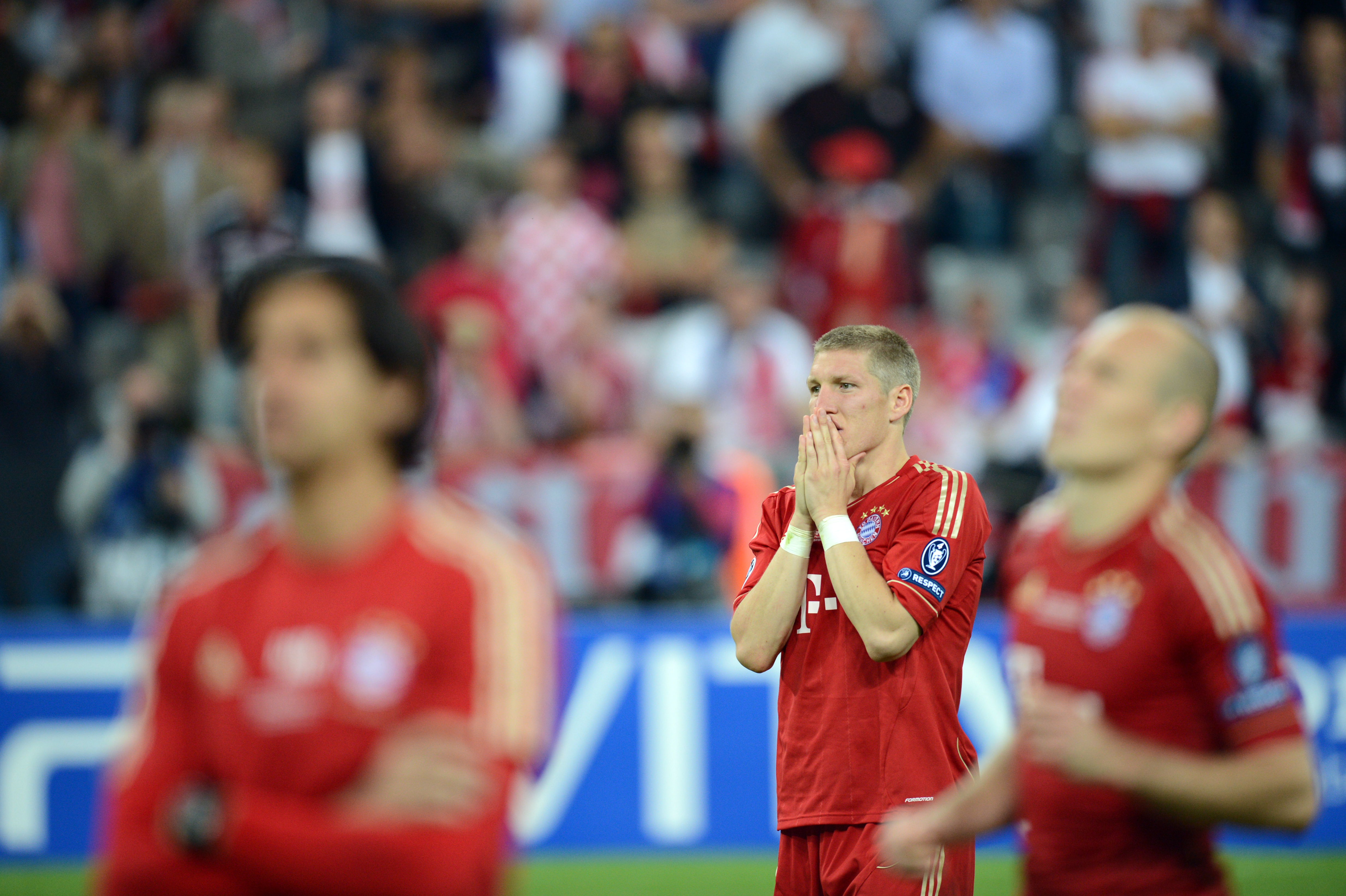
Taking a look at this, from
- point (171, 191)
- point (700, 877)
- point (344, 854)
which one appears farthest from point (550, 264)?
point (344, 854)

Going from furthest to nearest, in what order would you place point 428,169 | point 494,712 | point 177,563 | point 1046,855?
point 428,169 → point 177,563 → point 1046,855 → point 494,712

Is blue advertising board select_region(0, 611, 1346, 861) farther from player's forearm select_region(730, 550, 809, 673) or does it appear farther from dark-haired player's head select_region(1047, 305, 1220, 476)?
dark-haired player's head select_region(1047, 305, 1220, 476)

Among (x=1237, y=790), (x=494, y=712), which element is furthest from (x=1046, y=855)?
(x=494, y=712)

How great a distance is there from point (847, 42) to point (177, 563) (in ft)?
25.3

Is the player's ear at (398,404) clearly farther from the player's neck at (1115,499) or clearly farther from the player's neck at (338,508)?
the player's neck at (1115,499)

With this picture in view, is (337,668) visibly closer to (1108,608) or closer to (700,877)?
(1108,608)

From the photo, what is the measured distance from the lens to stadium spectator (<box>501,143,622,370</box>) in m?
12.4

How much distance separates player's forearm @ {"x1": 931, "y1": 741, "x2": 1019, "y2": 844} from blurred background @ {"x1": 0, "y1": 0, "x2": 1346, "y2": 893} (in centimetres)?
467

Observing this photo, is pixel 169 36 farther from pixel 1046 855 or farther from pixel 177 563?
pixel 1046 855

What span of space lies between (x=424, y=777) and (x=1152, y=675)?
1.45 metres

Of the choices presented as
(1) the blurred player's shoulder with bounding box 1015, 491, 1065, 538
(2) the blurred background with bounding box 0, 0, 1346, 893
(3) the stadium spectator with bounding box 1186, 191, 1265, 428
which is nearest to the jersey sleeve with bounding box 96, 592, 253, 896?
(1) the blurred player's shoulder with bounding box 1015, 491, 1065, 538

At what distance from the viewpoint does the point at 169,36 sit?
13.8m

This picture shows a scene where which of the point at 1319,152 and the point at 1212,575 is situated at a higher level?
the point at 1319,152

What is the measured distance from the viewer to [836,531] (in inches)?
161
